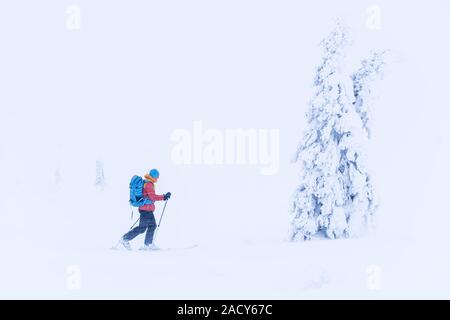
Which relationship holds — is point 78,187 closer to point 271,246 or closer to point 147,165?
point 147,165

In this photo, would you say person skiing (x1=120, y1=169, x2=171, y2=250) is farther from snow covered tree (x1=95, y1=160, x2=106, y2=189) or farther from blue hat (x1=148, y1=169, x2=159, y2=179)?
snow covered tree (x1=95, y1=160, x2=106, y2=189)

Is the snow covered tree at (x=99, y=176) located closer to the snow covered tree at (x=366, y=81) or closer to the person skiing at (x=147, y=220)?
the person skiing at (x=147, y=220)

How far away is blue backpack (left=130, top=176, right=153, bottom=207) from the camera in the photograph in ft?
25.5

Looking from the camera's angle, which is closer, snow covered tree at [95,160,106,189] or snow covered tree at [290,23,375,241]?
snow covered tree at [95,160,106,189]

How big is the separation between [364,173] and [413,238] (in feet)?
3.92

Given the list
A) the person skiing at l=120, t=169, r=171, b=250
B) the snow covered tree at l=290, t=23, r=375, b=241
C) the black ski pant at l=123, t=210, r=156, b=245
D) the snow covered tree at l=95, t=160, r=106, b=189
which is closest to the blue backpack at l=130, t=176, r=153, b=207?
the person skiing at l=120, t=169, r=171, b=250

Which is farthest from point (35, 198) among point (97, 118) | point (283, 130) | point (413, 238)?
point (413, 238)

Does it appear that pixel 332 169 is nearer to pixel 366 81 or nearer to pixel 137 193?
pixel 366 81

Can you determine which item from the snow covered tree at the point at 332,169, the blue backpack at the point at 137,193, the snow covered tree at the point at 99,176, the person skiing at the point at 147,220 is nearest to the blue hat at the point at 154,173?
the person skiing at the point at 147,220

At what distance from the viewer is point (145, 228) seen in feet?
25.9

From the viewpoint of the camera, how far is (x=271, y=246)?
25.9 ft

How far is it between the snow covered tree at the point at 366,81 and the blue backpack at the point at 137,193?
3517mm

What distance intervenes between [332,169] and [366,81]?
58.2 inches

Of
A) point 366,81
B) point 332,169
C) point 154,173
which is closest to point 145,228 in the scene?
point 154,173
